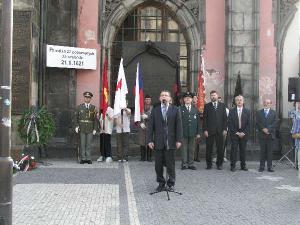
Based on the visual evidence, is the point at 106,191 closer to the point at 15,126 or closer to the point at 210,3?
the point at 15,126

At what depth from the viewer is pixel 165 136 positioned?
10.5 m

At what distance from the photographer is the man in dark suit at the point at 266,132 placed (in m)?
13.9

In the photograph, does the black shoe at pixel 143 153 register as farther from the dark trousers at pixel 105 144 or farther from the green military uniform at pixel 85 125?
the green military uniform at pixel 85 125

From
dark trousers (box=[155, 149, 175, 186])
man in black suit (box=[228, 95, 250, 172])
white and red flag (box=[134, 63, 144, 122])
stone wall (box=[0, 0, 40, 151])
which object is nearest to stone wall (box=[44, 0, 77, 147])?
stone wall (box=[0, 0, 40, 151])

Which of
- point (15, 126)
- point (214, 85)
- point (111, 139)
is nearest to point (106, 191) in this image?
point (15, 126)

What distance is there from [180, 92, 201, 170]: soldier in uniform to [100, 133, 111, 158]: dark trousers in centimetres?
261

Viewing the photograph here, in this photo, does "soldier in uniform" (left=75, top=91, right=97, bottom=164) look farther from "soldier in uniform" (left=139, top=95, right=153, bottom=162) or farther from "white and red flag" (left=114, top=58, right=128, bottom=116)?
"soldier in uniform" (left=139, top=95, right=153, bottom=162)

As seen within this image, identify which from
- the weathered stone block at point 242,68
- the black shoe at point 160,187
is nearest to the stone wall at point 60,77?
the weathered stone block at point 242,68

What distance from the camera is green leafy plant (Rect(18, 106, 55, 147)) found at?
45.3 ft

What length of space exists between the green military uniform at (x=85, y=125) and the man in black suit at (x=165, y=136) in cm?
472

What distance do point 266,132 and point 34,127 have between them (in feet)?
19.2

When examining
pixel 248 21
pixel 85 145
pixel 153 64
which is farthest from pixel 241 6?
pixel 85 145

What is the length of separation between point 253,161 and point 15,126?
6.95 metres

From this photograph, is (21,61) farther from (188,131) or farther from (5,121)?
(5,121)
